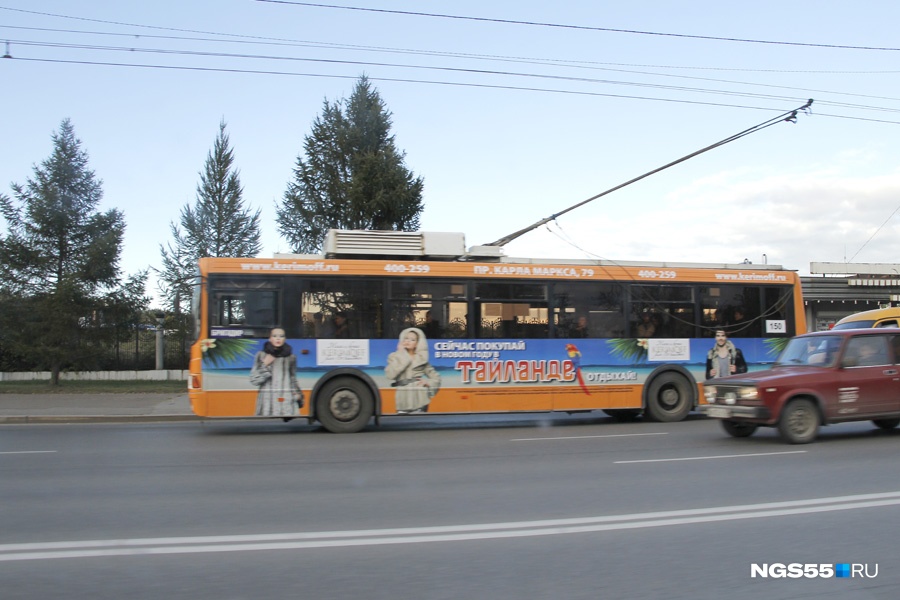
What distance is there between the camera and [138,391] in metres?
22.7

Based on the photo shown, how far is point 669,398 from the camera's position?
15.1 meters

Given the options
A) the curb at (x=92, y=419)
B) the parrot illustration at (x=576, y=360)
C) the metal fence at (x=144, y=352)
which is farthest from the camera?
the metal fence at (x=144, y=352)

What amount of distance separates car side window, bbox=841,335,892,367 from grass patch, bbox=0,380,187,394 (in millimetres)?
18984

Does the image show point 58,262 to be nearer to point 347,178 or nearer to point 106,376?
point 106,376

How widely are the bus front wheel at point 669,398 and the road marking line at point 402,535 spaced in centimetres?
797

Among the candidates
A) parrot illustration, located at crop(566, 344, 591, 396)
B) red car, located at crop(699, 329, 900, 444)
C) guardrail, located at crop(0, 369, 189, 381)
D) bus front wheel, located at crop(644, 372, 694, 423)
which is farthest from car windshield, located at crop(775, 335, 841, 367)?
guardrail, located at crop(0, 369, 189, 381)

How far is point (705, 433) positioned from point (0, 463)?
10.8 meters

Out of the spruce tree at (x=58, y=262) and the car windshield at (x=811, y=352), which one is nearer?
the car windshield at (x=811, y=352)

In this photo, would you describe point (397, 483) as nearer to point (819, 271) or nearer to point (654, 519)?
point (654, 519)

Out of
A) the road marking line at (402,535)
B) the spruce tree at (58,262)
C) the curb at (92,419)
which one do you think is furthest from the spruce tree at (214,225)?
the road marking line at (402,535)

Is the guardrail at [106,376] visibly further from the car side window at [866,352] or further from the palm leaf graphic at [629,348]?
the car side window at [866,352]

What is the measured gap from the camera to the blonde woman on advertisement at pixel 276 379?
1292cm

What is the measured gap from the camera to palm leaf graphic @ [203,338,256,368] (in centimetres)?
1284

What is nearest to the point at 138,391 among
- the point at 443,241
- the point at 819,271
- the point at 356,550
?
the point at 443,241
